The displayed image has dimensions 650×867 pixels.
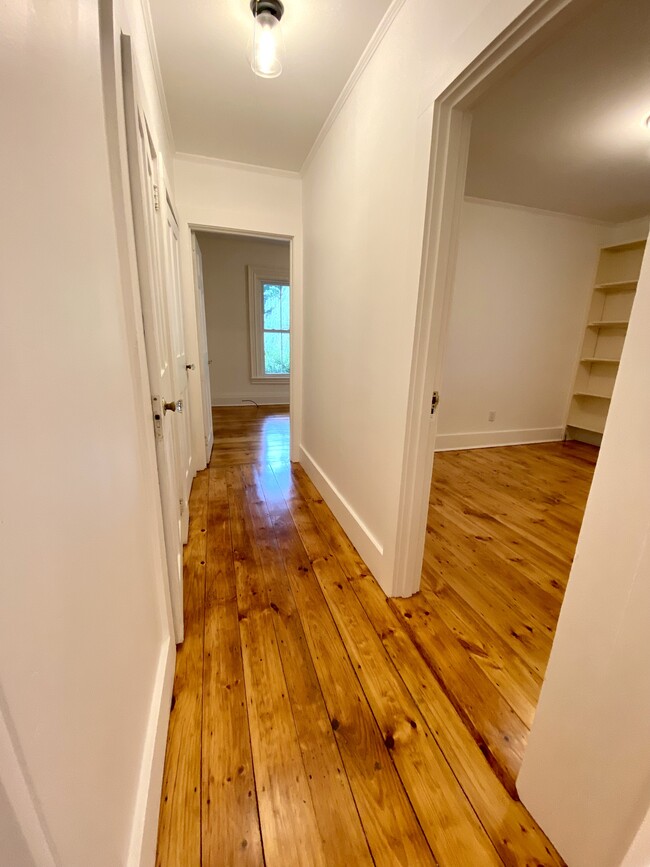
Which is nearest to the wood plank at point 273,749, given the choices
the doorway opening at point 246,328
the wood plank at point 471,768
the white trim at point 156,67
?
the wood plank at point 471,768

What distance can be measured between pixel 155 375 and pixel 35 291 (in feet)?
2.21

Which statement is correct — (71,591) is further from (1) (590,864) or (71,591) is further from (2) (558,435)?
(2) (558,435)

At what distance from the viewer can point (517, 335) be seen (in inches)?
149

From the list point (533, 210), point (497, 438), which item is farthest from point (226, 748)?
point (533, 210)

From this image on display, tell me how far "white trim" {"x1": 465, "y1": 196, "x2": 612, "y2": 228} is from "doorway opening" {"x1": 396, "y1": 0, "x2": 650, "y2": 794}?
0.04ft

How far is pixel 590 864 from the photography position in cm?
75

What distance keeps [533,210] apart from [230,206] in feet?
9.61

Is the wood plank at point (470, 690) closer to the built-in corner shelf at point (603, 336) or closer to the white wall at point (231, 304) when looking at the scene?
the built-in corner shelf at point (603, 336)

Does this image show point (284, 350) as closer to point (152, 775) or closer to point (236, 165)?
point (236, 165)

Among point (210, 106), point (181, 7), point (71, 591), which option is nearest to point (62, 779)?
point (71, 591)

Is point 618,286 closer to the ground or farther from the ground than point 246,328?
farther from the ground

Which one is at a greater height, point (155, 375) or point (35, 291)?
point (35, 291)

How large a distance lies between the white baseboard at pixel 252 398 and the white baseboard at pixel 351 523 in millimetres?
3162

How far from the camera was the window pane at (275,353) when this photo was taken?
226 inches
